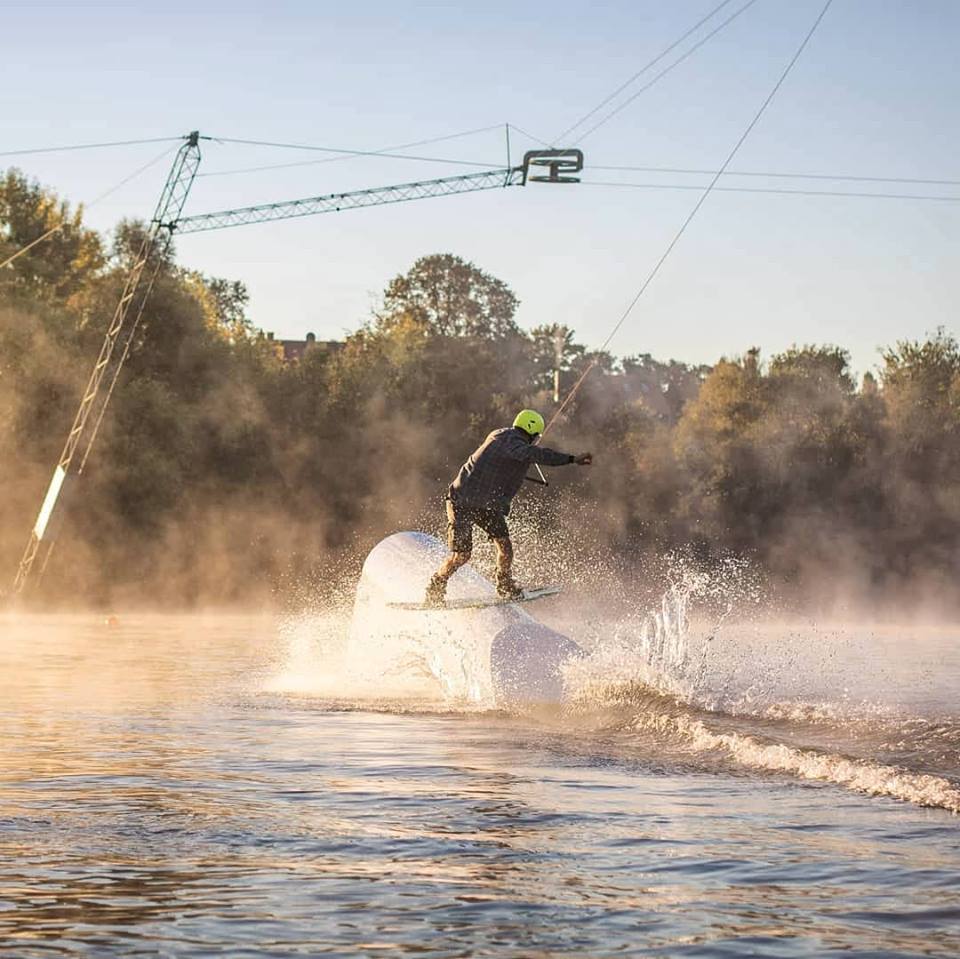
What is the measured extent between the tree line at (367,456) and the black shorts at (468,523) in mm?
42325

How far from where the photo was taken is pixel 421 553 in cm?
2514

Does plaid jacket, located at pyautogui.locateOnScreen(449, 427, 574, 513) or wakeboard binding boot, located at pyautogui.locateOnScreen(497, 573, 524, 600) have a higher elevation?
plaid jacket, located at pyautogui.locateOnScreen(449, 427, 574, 513)

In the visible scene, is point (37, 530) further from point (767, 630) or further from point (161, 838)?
point (161, 838)

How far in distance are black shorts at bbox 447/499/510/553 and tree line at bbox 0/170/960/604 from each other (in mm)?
42325

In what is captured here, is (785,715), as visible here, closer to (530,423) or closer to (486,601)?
(486,601)

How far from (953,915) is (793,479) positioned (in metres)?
68.1

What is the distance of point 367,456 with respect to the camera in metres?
71.6

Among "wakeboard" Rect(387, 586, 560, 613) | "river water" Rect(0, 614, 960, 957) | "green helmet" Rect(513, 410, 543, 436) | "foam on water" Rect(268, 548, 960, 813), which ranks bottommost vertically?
"river water" Rect(0, 614, 960, 957)

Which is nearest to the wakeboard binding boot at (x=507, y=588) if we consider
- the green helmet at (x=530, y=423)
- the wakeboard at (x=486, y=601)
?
the wakeboard at (x=486, y=601)

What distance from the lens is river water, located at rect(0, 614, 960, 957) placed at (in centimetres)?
851

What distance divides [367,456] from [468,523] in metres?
50.9

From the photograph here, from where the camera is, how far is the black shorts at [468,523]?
819 inches

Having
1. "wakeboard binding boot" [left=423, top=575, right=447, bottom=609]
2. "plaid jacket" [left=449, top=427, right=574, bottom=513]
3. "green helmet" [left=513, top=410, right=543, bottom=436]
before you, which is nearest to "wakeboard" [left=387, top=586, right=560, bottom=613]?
"wakeboard binding boot" [left=423, top=575, right=447, bottom=609]

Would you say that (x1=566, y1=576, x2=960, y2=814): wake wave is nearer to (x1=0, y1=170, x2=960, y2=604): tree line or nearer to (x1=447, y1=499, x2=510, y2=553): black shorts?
(x1=447, y1=499, x2=510, y2=553): black shorts
